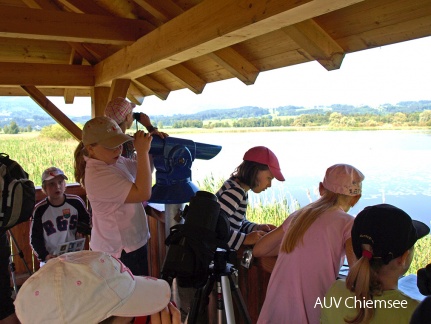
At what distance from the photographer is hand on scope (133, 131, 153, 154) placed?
5.77ft

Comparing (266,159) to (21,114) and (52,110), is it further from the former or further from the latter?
(21,114)

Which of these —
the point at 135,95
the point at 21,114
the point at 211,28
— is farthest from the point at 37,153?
the point at 211,28

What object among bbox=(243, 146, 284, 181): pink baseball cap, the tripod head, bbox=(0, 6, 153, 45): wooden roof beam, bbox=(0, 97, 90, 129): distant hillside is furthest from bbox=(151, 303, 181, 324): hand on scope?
bbox=(0, 97, 90, 129): distant hillside

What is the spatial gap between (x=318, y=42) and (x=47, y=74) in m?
3.02

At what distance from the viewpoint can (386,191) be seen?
7.52 feet

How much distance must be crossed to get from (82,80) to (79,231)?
1.85m

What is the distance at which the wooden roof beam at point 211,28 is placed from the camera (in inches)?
61.4

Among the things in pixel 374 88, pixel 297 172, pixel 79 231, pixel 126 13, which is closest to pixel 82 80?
pixel 126 13

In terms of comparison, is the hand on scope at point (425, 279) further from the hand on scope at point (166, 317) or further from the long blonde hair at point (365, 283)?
the hand on scope at point (166, 317)

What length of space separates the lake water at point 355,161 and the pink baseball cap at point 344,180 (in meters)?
0.21

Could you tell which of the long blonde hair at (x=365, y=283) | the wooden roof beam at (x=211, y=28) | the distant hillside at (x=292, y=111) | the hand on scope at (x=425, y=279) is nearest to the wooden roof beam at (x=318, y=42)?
the wooden roof beam at (x=211, y=28)

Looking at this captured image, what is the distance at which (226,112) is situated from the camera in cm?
377

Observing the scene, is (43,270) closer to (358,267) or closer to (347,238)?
(358,267)

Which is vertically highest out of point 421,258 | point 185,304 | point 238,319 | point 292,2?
point 292,2
